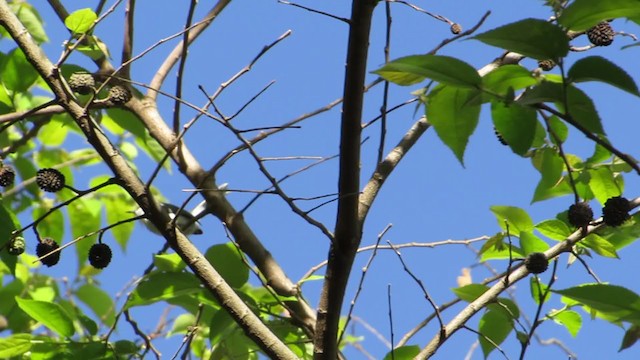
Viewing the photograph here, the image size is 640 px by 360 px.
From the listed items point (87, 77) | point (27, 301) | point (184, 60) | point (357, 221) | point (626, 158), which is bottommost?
point (626, 158)

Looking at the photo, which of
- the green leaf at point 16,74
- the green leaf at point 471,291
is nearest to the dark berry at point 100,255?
the green leaf at point 16,74

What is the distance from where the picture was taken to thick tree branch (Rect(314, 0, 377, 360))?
127 cm

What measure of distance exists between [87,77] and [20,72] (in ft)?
1.32

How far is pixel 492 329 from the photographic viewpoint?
178cm

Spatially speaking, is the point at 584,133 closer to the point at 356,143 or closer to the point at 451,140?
the point at 451,140

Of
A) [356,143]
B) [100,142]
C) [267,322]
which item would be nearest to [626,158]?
[356,143]

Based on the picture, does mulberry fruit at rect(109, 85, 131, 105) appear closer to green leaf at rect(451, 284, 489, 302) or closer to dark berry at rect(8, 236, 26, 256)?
dark berry at rect(8, 236, 26, 256)

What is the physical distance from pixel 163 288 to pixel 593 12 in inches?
41.2

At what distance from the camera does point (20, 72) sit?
6.39 feet

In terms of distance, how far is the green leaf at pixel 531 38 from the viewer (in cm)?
105

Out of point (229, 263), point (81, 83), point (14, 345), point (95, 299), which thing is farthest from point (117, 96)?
point (95, 299)

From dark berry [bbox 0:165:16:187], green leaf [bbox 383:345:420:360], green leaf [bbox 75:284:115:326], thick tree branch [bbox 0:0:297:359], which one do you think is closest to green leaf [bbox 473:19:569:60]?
thick tree branch [bbox 0:0:297:359]

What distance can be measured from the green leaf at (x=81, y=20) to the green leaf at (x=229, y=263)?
503mm

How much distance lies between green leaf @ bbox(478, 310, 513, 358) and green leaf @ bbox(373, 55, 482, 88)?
0.74 metres
